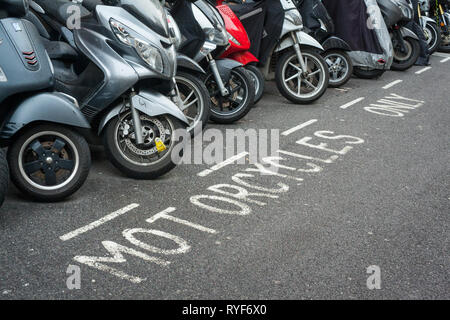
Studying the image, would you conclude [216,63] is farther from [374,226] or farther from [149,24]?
[374,226]

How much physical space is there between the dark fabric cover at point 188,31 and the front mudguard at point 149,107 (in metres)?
1.72

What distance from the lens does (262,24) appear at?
8.11m

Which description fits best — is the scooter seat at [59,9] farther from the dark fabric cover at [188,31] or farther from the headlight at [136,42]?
the dark fabric cover at [188,31]

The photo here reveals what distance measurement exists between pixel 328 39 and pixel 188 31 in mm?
3067

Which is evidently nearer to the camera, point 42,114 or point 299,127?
point 42,114

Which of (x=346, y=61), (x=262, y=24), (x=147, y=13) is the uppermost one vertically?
(x=147, y=13)

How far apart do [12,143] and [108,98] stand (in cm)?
86

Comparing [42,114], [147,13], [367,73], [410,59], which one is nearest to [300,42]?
[367,73]

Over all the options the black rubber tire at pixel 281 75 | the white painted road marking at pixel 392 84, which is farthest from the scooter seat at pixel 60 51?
the white painted road marking at pixel 392 84

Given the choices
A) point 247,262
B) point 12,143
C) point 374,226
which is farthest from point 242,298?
point 12,143

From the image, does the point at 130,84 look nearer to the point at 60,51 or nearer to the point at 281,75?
the point at 60,51

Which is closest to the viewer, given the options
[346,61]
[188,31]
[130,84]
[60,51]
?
[130,84]

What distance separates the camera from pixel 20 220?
4.38 meters

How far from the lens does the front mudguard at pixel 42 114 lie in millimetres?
4477
